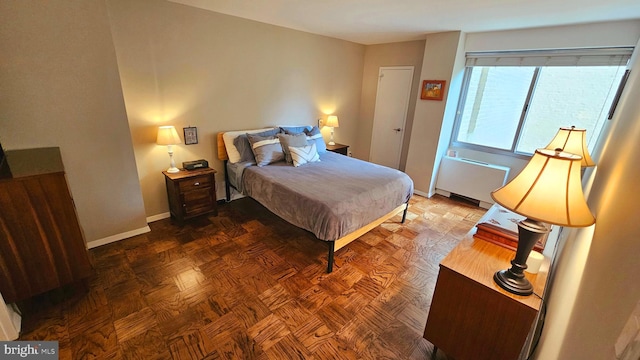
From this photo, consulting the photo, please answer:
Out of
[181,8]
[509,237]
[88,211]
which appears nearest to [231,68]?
[181,8]

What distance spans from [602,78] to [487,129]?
4.07ft

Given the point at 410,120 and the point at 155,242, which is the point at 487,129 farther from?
the point at 155,242

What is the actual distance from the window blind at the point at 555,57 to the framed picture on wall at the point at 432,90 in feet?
1.59

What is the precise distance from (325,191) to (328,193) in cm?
6

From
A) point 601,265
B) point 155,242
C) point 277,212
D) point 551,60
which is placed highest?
point 551,60

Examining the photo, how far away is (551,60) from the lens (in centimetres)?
308

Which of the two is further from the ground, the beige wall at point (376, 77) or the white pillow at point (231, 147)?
the beige wall at point (376, 77)

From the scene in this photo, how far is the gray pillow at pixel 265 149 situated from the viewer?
3.28 metres

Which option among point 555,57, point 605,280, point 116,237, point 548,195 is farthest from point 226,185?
point 555,57

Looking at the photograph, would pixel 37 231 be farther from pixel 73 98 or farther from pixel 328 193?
pixel 328 193

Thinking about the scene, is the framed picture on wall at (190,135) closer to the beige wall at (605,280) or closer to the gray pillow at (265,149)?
Answer: the gray pillow at (265,149)

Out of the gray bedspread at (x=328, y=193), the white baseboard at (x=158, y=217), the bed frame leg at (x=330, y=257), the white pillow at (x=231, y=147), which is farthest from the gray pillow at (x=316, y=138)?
the white baseboard at (x=158, y=217)

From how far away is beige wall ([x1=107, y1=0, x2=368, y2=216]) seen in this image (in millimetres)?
2605

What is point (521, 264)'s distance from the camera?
121cm
